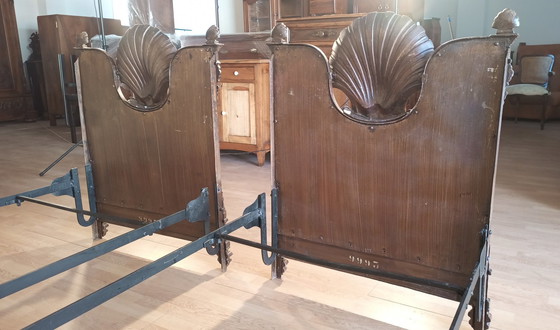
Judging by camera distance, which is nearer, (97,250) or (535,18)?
(97,250)

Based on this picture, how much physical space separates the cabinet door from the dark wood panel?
1682 millimetres

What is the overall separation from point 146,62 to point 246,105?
179cm

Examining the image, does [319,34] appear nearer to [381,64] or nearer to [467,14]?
[381,64]

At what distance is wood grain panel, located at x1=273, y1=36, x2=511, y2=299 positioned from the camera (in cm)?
120

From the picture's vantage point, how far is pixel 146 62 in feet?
5.78

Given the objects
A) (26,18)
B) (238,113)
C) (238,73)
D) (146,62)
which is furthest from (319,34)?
(26,18)

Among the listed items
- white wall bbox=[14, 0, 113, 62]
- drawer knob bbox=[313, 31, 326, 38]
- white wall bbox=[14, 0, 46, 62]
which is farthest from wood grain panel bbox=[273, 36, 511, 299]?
white wall bbox=[14, 0, 46, 62]

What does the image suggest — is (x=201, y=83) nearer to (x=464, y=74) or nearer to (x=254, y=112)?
(x=464, y=74)

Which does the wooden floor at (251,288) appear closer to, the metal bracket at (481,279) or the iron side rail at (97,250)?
the metal bracket at (481,279)

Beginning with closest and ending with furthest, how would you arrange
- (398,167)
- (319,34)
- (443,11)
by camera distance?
1. (398,167)
2. (319,34)
3. (443,11)

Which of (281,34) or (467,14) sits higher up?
(467,14)

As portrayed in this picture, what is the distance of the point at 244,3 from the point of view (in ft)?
21.6

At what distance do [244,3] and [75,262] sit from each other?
602 centimetres

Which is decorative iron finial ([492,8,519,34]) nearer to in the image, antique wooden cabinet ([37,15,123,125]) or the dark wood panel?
the dark wood panel
